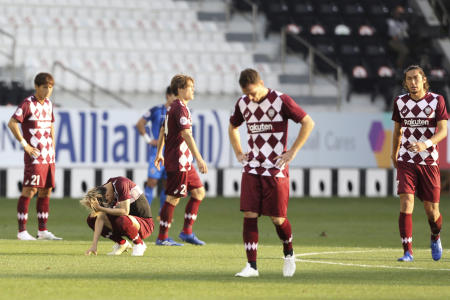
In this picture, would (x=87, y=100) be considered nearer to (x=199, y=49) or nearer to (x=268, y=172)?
(x=199, y=49)

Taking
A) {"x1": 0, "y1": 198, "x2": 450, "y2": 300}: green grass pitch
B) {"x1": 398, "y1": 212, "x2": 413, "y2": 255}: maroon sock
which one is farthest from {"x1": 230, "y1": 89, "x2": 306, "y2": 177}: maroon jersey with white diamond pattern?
{"x1": 398, "y1": 212, "x2": 413, "y2": 255}: maroon sock

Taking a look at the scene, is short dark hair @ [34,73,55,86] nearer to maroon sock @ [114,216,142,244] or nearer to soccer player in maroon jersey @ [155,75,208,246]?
soccer player in maroon jersey @ [155,75,208,246]

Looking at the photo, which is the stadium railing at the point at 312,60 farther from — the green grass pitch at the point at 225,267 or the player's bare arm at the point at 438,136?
the player's bare arm at the point at 438,136

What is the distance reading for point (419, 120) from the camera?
1141cm

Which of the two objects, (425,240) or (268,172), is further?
(425,240)

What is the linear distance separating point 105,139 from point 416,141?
13.1 meters

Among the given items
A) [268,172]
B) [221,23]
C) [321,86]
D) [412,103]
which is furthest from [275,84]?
[268,172]

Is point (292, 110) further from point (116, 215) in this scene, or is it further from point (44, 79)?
point (44, 79)

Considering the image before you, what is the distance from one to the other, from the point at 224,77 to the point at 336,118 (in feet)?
16.5

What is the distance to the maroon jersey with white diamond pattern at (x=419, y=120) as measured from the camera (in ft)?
37.4

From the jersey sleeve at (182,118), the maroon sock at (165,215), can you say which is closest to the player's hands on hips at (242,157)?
the jersey sleeve at (182,118)

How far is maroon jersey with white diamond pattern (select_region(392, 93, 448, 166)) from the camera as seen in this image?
11398 mm

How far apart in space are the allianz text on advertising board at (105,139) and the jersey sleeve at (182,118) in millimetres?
10739

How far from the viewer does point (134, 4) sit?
3195cm
